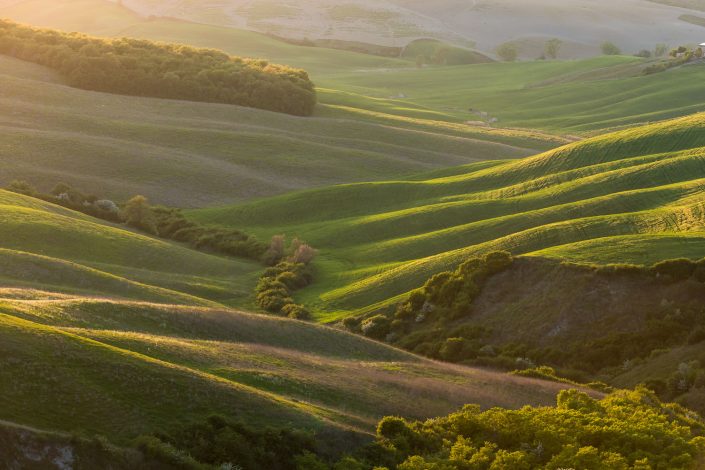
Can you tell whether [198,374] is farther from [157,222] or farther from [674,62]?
[674,62]

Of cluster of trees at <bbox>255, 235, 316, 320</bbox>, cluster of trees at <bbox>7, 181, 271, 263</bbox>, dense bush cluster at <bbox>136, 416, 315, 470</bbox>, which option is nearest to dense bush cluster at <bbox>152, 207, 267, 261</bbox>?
cluster of trees at <bbox>7, 181, 271, 263</bbox>

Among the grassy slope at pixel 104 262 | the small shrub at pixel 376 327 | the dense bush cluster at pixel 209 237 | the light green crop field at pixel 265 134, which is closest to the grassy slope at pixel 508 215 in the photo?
the dense bush cluster at pixel 209 237

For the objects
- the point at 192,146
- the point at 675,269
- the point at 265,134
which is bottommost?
the point at 192,146

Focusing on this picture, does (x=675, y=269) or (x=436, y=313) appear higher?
(x=675, y=269)

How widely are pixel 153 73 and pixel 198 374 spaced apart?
92123 mm

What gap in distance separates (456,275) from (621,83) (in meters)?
115

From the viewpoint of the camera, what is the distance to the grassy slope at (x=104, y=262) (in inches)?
1556

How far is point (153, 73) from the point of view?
110 m

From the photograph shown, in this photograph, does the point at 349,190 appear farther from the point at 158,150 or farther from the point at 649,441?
the point at 649,441

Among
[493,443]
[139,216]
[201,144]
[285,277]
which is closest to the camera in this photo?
[493,443]

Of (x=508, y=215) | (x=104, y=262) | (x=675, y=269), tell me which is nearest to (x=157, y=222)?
(x=104, y=262)

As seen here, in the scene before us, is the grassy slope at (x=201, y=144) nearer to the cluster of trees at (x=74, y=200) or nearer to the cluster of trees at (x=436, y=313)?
the cluster of trees at (x=74, y=200)

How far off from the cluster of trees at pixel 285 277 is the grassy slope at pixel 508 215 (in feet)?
3.28

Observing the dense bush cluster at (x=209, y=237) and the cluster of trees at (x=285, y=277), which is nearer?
the cluster of trees at (x=285, y=277)
